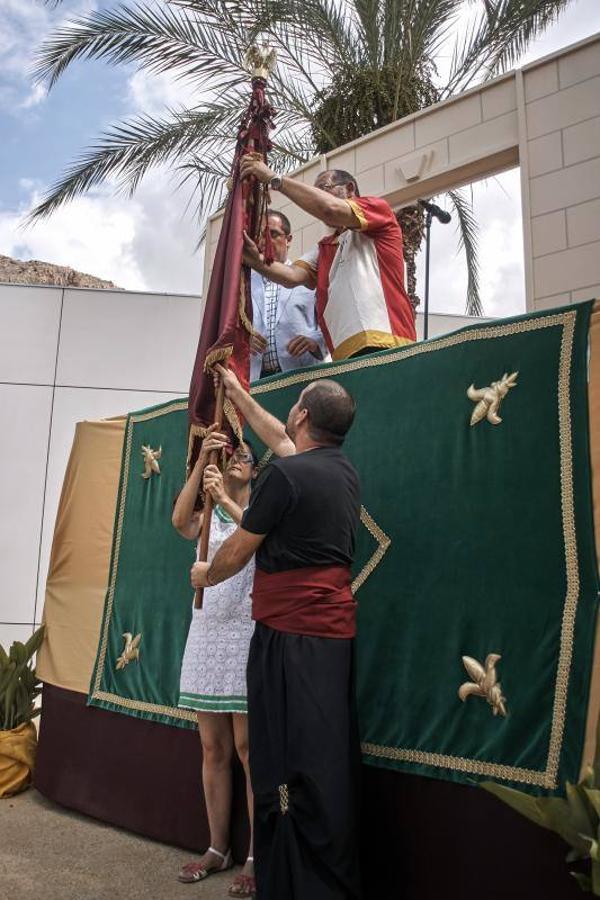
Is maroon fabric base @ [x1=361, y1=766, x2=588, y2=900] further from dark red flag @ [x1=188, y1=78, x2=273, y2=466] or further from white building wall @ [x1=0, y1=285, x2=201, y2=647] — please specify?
white building wall @ [x1=0, y1=285, x2=201, y2=647]

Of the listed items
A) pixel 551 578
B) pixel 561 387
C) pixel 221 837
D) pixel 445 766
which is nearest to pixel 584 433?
pixel 561 387

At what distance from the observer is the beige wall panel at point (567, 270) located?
214 inches

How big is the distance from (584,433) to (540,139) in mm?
3835

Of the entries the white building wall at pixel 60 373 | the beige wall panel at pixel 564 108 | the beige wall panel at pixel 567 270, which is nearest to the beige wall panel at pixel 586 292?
the beige wall panel at pixel 567 270

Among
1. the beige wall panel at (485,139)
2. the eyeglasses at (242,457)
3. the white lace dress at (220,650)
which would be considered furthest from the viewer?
the beige wall panel at (485,139)

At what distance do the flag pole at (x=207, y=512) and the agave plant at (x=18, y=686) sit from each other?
2291 millimetres

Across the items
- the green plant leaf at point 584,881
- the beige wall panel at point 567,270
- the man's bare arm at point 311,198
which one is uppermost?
the beige wall panel at point 567,270

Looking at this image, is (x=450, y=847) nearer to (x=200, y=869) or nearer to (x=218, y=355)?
(x=200, y=869)

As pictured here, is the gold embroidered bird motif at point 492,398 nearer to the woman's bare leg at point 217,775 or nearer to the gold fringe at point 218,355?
the gold fringe at point 218,355

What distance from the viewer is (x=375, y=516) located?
10.8 ft

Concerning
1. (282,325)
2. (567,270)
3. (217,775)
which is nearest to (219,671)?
(217,775)

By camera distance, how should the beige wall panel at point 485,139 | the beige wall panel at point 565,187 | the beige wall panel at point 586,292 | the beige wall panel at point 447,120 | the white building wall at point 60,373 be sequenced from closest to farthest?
1. the beige wall panel at point 586,292
2. the beige wall panel at point 565,187
3. the beige wall panel at point 485,139
4. the beige wall panel at point 447,120
5. the white building wall at point 60,373

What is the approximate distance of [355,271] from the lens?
3789mm

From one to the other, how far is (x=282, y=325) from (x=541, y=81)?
2934 mm
